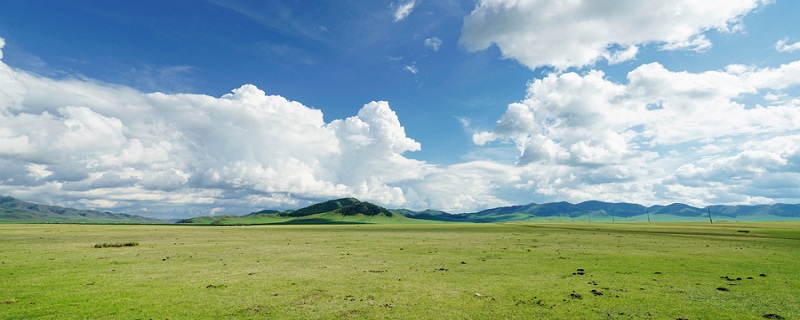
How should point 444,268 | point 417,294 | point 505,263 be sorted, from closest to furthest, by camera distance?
1. point 417,294
2. point 444,268
3. point 505,263

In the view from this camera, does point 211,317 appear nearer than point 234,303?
Yes

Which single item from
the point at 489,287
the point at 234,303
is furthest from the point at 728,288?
the point at 234,303

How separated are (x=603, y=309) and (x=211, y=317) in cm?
1452

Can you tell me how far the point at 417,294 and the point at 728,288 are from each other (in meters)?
15.1

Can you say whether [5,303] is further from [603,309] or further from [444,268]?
[603,309]

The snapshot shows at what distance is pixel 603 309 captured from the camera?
45.7 feet

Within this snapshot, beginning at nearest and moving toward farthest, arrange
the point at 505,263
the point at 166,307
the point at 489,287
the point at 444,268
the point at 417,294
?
the point at 166,307
the point at 417,294
the point at 489,287
the point at 444,268
the point at 505,263

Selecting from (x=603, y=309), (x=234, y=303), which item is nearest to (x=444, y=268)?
(x=603, y=309)

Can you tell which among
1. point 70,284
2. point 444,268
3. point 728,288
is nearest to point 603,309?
point 728,288

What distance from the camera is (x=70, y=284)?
62.2 ft

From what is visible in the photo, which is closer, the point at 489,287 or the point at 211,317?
the point at 211,317

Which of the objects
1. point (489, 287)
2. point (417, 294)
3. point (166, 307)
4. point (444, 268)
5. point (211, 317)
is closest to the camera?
point (211, 317)

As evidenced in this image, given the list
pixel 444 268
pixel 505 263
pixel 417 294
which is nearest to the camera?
pixel 417 294

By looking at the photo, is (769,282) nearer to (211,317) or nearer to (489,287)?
(489,287)
